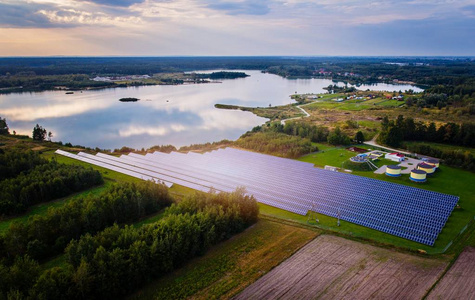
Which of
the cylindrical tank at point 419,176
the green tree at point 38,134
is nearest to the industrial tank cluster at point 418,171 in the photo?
the cylindrical tank at point 419,176

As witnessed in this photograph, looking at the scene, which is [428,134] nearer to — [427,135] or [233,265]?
[427,135]

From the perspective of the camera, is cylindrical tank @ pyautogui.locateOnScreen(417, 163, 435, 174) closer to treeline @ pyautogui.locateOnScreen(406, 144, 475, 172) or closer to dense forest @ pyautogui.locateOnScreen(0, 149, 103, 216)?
treeline @ pyautogui.locateOnScreen(406, 144, 475, 172)

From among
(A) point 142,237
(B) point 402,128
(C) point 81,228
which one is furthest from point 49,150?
(B) point 402,128

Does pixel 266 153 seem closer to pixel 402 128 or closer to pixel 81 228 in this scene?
pixel 402 128

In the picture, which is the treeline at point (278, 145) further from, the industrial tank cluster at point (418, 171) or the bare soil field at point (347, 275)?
the bare soil field at point (347, 275)

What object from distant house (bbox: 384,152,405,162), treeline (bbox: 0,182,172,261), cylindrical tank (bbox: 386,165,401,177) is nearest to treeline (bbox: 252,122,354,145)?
distant house (bbox: 384,152,405,162)
